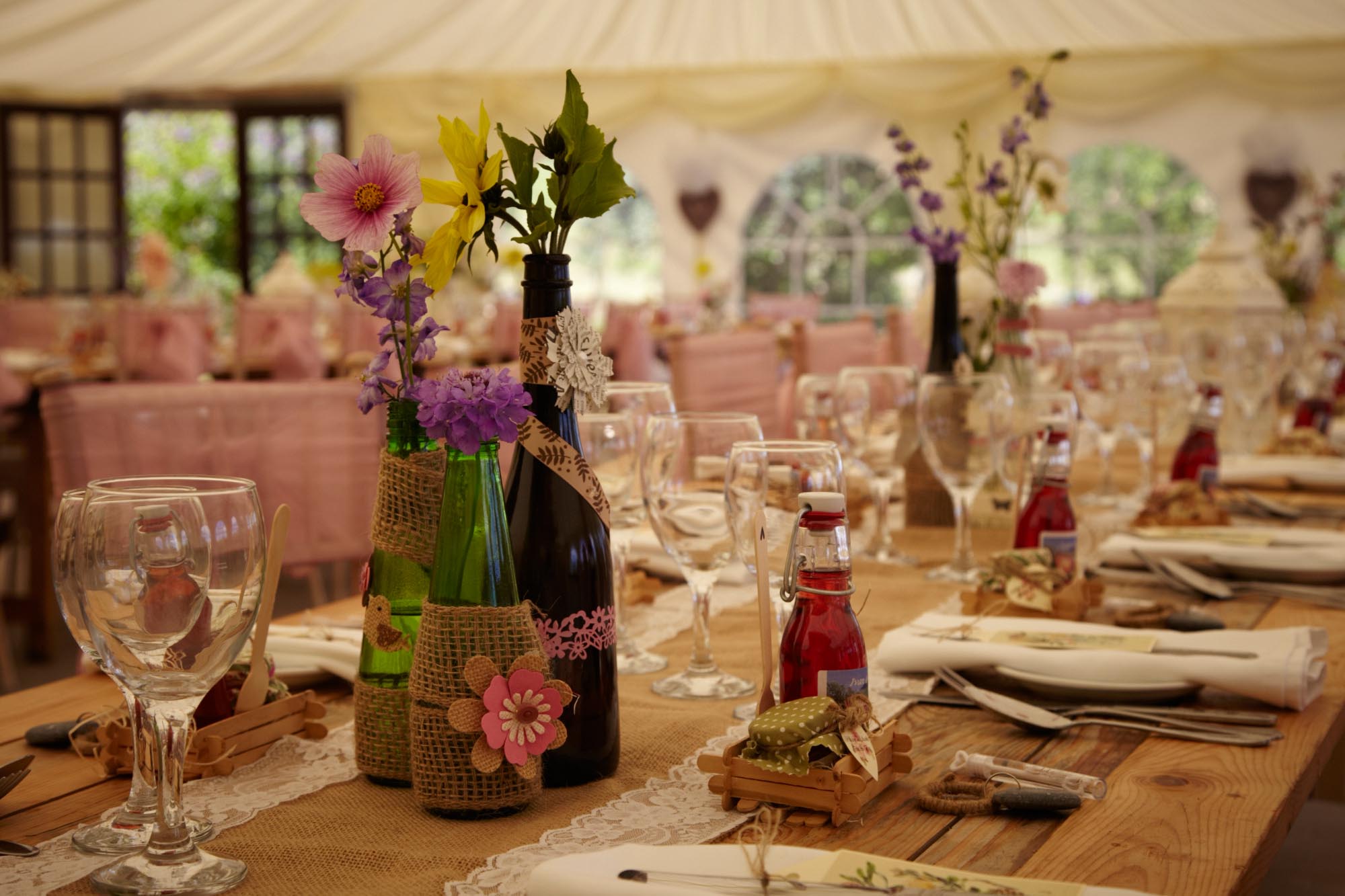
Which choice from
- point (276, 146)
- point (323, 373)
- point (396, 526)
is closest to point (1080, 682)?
point (396, 526)

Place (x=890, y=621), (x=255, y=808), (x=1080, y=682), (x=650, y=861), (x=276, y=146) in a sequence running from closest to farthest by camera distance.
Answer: (x=650, y=861)
(x=255, y=808)
(x=1080, y=682)
(x=890, y=621)
(x=276, y=146)

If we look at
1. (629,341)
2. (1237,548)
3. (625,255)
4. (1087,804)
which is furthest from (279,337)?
(625,255)

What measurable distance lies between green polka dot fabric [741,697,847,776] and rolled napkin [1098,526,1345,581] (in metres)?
0.82

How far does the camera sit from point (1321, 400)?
8.68ft

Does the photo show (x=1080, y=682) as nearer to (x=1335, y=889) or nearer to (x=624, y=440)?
(x=624, y=440)

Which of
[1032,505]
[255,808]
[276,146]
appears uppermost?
[276,146]

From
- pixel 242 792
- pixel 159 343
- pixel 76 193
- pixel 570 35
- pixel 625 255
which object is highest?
pixel 570 35

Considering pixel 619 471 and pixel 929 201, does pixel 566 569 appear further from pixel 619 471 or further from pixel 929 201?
pixel 929 201

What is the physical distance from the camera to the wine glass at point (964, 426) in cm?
143

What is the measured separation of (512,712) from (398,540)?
0.14 metres

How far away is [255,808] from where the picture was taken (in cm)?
82

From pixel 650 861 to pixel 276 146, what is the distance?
38.5 ft

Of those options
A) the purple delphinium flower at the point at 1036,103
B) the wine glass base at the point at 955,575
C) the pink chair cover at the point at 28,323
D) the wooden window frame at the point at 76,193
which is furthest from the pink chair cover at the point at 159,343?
the wooden window frame at the point at 76,193

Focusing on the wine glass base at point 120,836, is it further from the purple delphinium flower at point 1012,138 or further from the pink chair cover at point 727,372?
the pink chair cover at point 727,372
